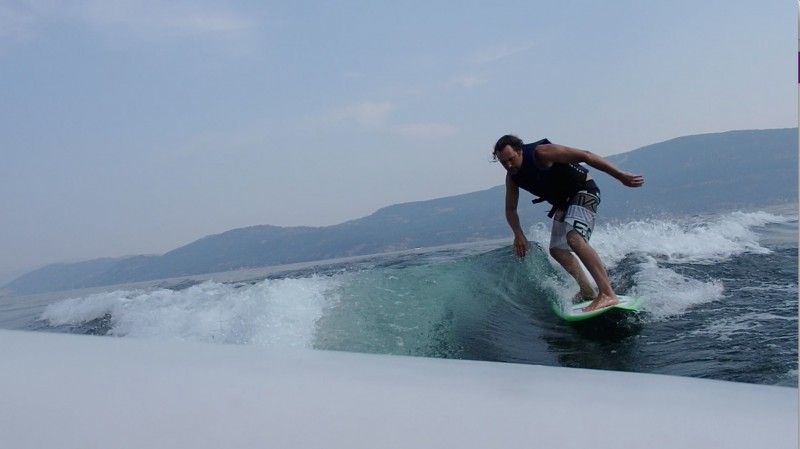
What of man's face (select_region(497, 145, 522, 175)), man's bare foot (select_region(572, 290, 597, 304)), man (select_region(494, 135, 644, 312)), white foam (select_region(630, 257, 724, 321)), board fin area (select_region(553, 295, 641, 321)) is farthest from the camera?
man's bare foot (select_region(572, 290, 597, 304))

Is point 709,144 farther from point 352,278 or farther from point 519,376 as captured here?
point 519,376

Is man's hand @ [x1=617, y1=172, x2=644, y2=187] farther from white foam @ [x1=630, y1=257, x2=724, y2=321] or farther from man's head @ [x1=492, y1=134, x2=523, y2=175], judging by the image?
white foam @ [x1=630, y1=257, x2=724, y2=321]

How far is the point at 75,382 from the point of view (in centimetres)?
94

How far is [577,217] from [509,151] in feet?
2.22

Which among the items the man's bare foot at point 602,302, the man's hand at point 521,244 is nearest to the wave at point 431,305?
the man's bare foot at point 602,302

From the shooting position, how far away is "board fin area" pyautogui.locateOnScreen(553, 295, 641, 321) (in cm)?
363

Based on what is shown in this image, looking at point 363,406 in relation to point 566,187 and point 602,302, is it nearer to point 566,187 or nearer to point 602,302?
point 602,302

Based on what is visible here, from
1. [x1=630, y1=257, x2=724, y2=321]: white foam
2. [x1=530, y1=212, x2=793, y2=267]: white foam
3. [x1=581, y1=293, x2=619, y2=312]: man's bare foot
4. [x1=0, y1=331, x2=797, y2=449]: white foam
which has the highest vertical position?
[x1=0, y1=331, x2=797, y2=449]: white foam

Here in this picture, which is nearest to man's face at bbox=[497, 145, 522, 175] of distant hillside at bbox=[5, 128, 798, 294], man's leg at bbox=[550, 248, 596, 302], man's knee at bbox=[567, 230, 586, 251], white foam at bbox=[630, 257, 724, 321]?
man's knee at bbox=[567, 230, 586, 251]

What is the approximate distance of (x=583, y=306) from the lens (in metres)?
3.98

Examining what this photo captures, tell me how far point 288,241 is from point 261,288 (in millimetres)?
53944

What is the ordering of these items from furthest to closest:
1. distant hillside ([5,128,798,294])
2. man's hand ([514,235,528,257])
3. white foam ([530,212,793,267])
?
1. distant hillside ([5,128,798,294])
2. white foam ([530,212,793,267])
3. man's hand ([514,235,528,257])

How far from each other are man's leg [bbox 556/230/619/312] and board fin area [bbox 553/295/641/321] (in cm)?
3

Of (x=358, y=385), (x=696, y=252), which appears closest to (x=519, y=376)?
(x=358, y=385)
